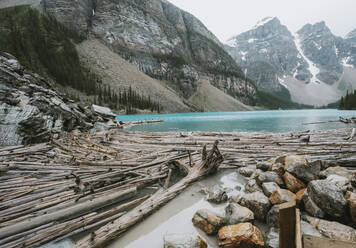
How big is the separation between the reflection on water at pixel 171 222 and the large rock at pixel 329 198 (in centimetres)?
205

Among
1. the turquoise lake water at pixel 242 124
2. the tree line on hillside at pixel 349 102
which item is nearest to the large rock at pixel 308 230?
the turquoise lake water at pixel 242 124

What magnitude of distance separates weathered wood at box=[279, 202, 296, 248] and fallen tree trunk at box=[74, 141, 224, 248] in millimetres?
2876

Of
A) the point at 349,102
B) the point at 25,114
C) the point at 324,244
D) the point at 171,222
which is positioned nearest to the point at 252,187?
the point at 171,222

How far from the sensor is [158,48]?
13988 cm

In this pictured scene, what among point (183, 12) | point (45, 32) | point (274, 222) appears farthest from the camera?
point (183, 12)

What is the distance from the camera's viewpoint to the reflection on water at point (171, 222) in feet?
10.6

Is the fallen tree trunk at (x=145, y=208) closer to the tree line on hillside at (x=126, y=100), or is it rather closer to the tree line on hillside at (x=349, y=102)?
the tree line on hillside at (x=126, y=100)

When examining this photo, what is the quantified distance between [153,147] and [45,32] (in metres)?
126

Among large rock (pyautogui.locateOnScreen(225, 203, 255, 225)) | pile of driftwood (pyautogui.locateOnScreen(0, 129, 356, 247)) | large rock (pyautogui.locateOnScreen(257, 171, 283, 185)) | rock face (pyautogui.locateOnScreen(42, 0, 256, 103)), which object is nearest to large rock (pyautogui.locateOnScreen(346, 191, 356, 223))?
large rock (pyautogui.locateOnScreen(257, 171, 283, 185))

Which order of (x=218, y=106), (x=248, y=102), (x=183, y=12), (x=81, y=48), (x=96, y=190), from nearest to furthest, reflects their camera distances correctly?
(x=96, y=190) → (x=81, y=48) → (x=218, y=106) → (x=248, y=102) → (x=183, y=12)

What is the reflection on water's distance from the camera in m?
3.24

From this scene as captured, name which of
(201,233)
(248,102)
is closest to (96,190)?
(201,233)

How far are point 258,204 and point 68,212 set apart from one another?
13.8 ft

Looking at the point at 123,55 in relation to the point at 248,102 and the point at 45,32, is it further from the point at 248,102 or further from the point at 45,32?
the point at 248,102
